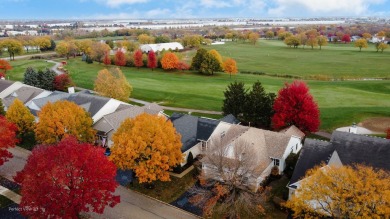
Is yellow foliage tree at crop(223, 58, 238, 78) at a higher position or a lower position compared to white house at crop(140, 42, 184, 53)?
lower

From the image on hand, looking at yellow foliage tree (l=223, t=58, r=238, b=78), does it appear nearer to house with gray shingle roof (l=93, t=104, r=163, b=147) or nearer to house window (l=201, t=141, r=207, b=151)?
house with gray shingle roof (l=93, t=104, r=163, b=147)

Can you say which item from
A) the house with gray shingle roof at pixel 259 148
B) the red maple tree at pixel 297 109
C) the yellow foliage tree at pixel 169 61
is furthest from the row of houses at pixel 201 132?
the yellow foliage tree at pixel 169 61

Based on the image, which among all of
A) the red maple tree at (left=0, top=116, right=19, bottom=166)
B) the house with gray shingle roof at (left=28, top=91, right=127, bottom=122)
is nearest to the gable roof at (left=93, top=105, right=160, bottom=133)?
the house with gray shingle roof at (left=28, top=91, right=127, bottom=122)

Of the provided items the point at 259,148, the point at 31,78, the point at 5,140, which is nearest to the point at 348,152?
the point at 259,148

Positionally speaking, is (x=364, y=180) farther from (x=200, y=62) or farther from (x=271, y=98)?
(x=200, y=62)

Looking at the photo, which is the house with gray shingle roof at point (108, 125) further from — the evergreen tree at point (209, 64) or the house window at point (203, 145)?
the evergreen tree at point (209, 64)

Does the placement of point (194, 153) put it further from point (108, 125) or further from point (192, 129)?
point (108, 125)

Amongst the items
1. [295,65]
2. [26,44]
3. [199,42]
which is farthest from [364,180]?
[26,44]

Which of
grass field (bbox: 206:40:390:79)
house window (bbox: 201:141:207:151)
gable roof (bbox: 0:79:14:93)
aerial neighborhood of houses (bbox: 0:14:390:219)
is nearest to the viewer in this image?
aerial neighborhood of houses (bbox: 0:14:390:219)
